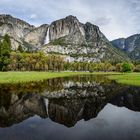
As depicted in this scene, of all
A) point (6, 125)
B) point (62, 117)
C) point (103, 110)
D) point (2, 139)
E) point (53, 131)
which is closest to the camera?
point (2, 139)

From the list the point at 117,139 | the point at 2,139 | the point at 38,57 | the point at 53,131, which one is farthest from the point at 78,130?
the point at 38,57

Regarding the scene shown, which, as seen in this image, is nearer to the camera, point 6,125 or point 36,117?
point 6,125

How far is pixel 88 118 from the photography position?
29297mm

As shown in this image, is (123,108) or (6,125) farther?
(123,108)

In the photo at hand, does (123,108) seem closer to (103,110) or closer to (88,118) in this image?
(103,110)

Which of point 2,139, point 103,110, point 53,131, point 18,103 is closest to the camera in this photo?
point 2,139

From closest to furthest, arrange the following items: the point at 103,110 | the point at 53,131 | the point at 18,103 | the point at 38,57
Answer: the point at 53,131 → the point at 103,110 → the point at 18,103 → the point at 38,57

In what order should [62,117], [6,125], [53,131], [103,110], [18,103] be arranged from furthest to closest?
[18,103], [103,110], [62,117], [6,125], [53,131]

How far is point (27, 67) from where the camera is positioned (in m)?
179

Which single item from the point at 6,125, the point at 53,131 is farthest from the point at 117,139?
the point at 6,125

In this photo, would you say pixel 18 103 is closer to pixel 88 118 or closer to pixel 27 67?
pixel 88 118

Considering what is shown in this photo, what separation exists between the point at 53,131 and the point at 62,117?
237 inches

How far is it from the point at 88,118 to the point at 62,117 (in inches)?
116

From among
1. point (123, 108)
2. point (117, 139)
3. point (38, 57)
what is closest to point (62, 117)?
point (117, 139)
